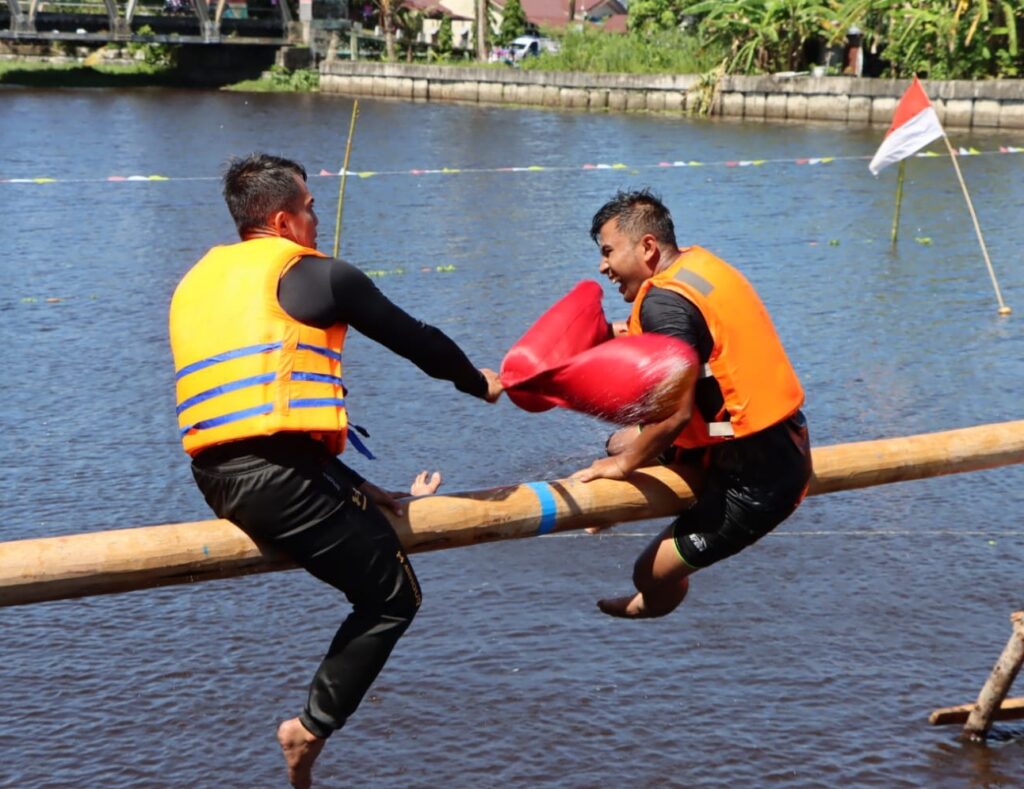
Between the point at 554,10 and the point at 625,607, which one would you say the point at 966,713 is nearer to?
the point at 625,607

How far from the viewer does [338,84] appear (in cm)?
5791

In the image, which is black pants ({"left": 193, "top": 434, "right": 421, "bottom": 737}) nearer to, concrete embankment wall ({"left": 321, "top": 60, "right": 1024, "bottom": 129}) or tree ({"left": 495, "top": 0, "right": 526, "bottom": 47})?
concrete embankment wall ({"left": 321, "top": 60, "right": 1024, "bottom": 129})

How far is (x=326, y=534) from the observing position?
4188mm

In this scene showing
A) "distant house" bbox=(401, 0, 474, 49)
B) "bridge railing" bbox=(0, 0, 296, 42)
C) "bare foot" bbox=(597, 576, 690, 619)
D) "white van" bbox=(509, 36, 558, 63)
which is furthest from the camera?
"distant house" bbox=(401, 0, 474, 49)

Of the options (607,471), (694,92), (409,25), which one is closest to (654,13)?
(409,25)

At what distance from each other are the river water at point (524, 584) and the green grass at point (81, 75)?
4445 cm

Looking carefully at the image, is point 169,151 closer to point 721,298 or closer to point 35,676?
point 35,676

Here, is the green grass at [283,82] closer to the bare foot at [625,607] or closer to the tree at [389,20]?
the tree at [389,20]

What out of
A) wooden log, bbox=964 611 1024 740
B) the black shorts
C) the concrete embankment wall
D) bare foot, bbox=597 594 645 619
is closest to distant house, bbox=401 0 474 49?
the concrete embankment wall

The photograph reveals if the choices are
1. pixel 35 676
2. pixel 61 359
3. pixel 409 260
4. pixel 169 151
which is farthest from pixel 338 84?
pixel 35 676

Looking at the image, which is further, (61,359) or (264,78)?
(264,78)

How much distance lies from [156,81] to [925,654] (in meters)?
62.6

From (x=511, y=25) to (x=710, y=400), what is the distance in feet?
217

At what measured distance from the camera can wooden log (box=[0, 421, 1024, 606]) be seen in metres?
4.04
